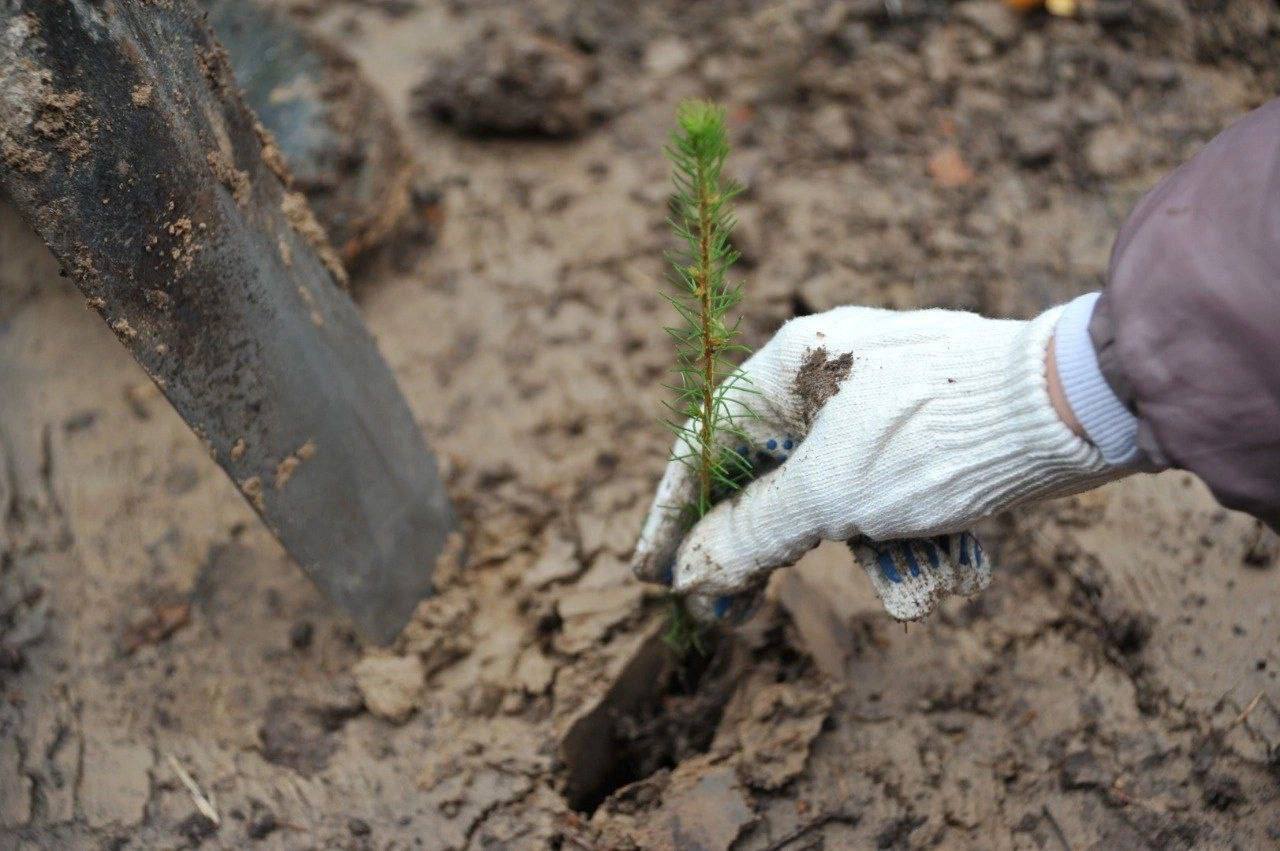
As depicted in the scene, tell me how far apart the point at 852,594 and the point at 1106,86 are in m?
1.99

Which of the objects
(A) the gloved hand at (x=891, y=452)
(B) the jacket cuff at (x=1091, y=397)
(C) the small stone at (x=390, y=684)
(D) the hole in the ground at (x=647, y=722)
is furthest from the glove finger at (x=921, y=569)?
(C) the small stone at (x=390, y=684)

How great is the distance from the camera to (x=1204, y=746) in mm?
1976

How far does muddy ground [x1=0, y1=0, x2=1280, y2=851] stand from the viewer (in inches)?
78.7

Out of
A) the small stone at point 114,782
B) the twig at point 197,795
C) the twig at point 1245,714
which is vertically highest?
the small stone at point 114,782

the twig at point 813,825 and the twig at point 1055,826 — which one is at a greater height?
the twig at point 813,825

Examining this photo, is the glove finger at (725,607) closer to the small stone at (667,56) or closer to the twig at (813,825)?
the twig at (813,825)

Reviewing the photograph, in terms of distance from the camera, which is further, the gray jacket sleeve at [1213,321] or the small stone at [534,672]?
the small stone at [534,672]

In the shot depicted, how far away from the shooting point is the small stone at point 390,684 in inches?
84.7

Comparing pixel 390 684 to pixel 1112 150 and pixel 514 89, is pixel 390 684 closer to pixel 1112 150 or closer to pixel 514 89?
pixel 514 89

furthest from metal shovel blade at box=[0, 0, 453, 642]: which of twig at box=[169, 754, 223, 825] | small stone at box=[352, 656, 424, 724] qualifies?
twig at box=[169, 754, 223, 825]

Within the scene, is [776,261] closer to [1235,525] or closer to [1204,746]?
[1235,525]

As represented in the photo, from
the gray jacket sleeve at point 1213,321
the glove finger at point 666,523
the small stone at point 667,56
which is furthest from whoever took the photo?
the small stone at point 667,56

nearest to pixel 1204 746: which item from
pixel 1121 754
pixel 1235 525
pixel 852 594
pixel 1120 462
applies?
pixel 1121 754

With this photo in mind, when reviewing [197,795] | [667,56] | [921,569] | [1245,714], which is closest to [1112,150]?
[667,56]
